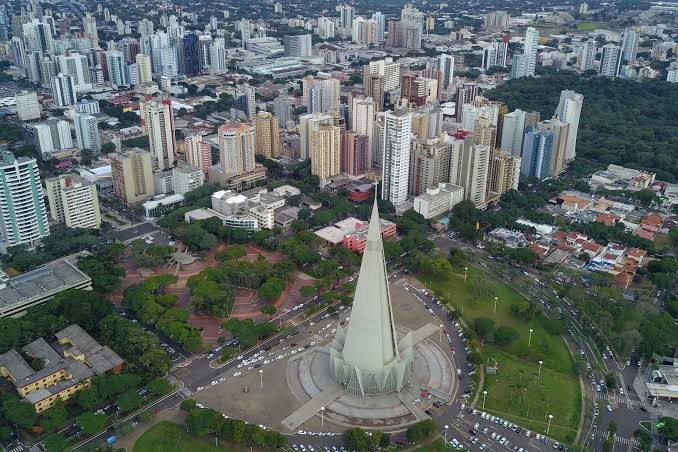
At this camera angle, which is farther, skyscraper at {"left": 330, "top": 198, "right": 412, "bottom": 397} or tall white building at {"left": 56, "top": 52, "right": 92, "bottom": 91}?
tall white building at {"left": 56, "top": 52, "right": 92, "bottom": 91}

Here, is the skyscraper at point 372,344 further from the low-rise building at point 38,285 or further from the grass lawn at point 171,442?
the low-rise building at point 38,285

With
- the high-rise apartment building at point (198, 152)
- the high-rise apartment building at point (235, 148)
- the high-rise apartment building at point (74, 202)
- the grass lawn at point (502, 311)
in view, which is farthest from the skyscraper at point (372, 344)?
the high-rise apartment building at point (198, 152)

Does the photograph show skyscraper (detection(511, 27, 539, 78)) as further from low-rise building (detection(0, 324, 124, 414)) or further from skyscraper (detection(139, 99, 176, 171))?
low-rise building (detection(0, 324, 124, 414))

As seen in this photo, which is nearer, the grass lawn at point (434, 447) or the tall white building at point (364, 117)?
the grass lawn at point (434, 447)

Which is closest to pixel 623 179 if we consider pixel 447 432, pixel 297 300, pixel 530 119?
pixel 530 119

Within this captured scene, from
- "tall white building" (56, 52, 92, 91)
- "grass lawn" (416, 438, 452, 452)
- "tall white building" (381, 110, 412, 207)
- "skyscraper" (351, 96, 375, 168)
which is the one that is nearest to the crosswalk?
"grass lawn" (416, 438, 452, 452)

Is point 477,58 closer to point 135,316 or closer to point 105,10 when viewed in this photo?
point 105,10
